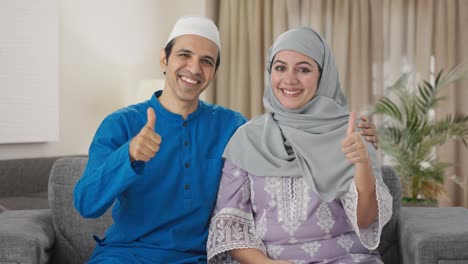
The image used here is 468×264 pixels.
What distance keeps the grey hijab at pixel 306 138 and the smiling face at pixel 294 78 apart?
0.9 inches

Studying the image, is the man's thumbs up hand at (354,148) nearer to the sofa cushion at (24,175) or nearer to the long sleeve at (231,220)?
the long sleeve at (231,220)

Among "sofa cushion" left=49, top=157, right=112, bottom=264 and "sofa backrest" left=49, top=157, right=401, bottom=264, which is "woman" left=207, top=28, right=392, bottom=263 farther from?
"sofa cushion" left=49, top=157, right=112, bottom=264

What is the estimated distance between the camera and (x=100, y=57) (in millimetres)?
5758

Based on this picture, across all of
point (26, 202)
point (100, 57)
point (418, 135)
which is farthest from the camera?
point (100, 57)

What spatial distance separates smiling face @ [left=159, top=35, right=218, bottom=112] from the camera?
225cm

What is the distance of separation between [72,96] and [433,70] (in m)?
3.20

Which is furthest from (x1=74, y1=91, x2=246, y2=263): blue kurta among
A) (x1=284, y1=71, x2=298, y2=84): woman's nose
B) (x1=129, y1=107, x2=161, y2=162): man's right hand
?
(x1=284, y1=71, x2=298, y2=84): woman's nose

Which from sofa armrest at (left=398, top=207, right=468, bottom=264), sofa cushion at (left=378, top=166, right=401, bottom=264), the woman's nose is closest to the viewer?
sofa armrest at (left=398, top=207, right=468, bottom=264)

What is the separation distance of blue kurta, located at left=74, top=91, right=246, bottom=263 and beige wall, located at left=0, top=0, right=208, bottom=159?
270 centimetres

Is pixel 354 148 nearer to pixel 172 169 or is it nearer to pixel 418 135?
pixel 172 169

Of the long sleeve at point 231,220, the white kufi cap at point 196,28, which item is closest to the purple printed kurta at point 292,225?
the long sleeve at point 231,220

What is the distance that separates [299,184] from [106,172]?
61 cm

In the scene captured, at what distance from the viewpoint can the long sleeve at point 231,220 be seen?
6.92ft

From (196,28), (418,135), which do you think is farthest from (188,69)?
(418,135)
